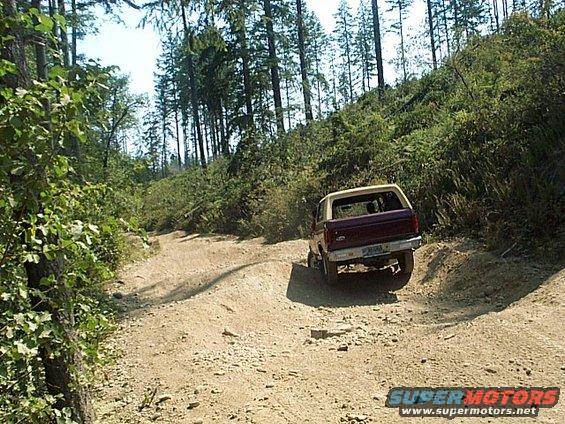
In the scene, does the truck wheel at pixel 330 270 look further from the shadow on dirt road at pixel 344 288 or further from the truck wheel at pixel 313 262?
the truck wheel at pixel 313 262

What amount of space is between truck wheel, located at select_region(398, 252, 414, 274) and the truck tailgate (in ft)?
1.35

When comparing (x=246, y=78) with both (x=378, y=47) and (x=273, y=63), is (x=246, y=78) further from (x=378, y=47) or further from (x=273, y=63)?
(x=378, y=47)

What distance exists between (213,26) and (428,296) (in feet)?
19.8

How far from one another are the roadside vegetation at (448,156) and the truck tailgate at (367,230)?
174 centimetres

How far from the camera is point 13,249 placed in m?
2.73

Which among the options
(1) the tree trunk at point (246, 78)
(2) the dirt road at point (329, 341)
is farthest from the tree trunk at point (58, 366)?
(1) the tree trunk at point (246, 78)

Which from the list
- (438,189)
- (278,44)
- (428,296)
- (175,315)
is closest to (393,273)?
(428,296)

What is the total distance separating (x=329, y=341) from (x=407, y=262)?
3181 millimetres

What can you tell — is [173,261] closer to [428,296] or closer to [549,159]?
[428,296]

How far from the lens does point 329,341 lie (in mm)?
6199

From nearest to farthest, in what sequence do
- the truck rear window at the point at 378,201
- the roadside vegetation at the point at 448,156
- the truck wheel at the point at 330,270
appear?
the truck wheel at the point at 330,270
the roadside vegetation at the point at 448,156
the truck rear window at the point at 378,201

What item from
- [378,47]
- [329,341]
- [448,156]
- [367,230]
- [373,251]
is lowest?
[329,341]

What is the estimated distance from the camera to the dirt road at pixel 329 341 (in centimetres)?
441

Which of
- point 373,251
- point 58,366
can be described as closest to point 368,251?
point 373,251
